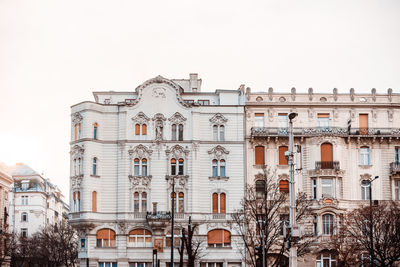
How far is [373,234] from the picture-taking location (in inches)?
2542

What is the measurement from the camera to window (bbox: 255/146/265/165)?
7638cm

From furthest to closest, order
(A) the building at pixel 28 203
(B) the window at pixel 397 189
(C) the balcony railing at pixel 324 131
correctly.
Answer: (A) the building at pixel 28 203, (C) the balcony railing at pixel 324 131, (B) the window at pixel 397 189

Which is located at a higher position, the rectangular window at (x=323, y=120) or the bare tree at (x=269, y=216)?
the rectangular window at (x=323, y=120)

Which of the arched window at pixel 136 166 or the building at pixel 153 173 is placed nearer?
the building at pixel 153 173

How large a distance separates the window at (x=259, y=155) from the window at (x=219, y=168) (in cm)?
365

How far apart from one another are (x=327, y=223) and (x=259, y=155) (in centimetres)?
1029

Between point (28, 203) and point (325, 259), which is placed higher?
Result: point (28, 203)

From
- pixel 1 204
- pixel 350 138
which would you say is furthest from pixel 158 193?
pixel 1 204

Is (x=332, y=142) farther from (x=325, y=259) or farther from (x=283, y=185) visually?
(x=325, y=259)

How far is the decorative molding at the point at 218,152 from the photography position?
75.8 m

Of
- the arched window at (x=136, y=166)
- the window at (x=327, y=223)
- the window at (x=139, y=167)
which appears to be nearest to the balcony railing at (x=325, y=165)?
the window at (x=327, y=223)

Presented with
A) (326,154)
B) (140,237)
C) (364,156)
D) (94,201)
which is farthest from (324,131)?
(94,201)

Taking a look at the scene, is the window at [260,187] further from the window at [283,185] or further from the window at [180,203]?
the window at [180,203]

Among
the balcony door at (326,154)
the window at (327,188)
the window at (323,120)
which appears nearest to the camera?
the window at (327,188)
